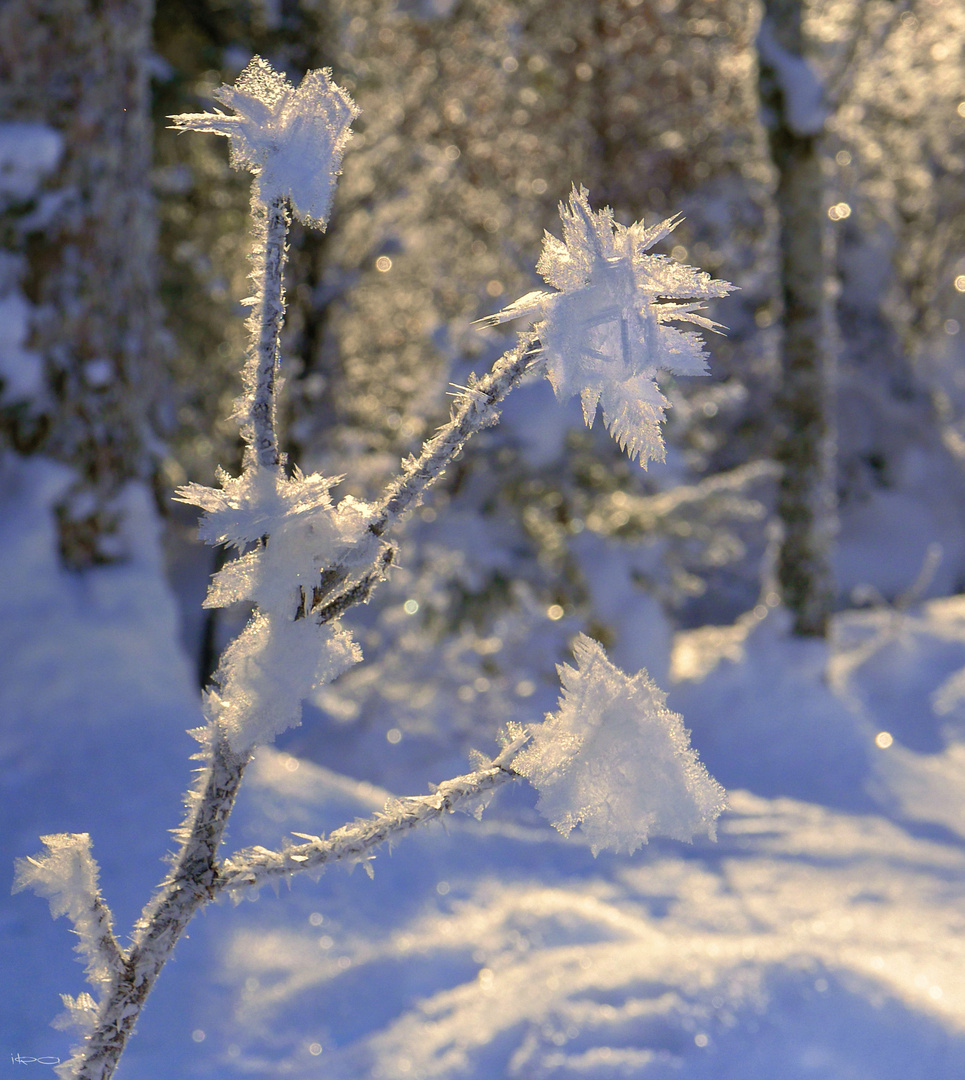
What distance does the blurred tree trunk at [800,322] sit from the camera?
4.80 m

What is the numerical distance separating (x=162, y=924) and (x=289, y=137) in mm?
810

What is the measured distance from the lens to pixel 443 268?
6812mm

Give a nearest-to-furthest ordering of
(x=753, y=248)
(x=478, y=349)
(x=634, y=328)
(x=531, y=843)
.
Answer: (x=634, y=328)
(x=531, y=843)
(x=478, y=349)
(x=753, y=248)

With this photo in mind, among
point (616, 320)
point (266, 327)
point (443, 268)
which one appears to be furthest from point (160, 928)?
point (443, 268)

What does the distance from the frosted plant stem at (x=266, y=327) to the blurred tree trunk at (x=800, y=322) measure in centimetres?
466

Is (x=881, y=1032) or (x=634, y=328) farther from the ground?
(x=634, y=328)

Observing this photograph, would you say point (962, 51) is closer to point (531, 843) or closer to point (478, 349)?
point (478, 349)

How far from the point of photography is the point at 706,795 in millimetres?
920

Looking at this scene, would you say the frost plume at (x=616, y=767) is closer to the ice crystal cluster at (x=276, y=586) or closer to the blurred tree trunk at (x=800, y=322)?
the ice crystal cluster at (x=276, y=586)

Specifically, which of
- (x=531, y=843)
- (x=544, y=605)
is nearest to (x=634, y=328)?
(x=531, y=843)

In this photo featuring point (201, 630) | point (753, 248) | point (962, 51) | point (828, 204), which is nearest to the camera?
point (828, 204)

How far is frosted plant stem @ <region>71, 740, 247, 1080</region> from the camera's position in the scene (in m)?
0.95

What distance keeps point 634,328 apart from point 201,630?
16.8 ft

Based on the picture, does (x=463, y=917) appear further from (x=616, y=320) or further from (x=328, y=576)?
(x=616, y=320)
